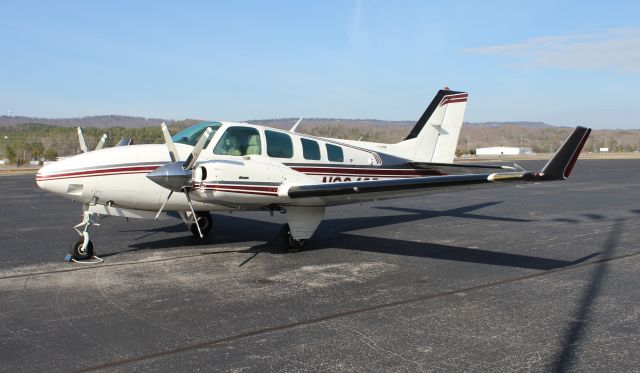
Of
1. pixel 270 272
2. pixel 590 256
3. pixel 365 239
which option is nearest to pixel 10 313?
pixel 270 272

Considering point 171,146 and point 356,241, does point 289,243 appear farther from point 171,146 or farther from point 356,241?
point 171,146

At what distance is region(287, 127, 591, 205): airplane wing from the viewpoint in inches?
255

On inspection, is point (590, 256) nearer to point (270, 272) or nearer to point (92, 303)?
point (270, 272)

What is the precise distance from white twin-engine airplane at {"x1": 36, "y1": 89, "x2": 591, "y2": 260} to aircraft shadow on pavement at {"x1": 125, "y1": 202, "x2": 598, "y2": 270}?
100cm

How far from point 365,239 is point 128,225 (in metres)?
6.49

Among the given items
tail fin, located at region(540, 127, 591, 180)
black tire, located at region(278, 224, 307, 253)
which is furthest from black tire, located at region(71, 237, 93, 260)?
tail fin, located at region(540, 127, 591, 180)

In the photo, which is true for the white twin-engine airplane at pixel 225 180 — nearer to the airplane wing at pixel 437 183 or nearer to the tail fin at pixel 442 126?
→ the airplane wing at pixel 437 183

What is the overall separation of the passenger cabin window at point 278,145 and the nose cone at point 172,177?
1.83m

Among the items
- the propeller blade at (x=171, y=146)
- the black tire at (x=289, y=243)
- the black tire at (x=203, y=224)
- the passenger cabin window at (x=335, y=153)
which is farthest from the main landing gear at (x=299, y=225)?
the black tire at (x=203, y=224)

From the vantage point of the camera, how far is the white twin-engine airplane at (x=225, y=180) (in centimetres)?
840

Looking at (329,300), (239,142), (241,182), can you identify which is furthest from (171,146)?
(329,300)

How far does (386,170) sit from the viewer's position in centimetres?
1203

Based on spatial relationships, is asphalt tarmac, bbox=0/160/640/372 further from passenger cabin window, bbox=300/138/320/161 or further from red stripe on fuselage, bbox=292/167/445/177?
passenger cabin window, bbox=300/138/320/161

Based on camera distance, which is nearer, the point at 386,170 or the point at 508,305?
the point at 508,305
